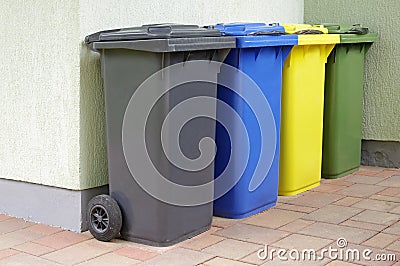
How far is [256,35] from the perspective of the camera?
172 inches

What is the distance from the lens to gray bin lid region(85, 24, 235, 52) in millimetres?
3627

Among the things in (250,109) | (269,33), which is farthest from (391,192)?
(269,33)

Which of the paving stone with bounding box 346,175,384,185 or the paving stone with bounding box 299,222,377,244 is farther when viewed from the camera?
the paving stone with bounding box 346,175,384,185

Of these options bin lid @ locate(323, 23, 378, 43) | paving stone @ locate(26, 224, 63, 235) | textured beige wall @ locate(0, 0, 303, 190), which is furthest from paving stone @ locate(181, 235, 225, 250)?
bin lid @ locate(323, 23, 378, 43)

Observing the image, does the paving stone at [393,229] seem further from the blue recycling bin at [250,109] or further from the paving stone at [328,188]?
the paving stone at [328,188]

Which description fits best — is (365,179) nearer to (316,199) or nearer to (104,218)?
(316,199)

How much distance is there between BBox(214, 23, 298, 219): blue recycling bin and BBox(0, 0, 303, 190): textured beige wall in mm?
690

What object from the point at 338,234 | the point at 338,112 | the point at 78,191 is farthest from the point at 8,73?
the point at 338,112

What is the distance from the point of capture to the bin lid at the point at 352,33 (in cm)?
551

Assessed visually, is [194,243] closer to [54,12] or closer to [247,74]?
[247,74]

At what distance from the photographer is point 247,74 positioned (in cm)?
436

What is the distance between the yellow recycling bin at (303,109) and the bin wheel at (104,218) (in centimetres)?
153

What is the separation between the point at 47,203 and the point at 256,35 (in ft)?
5.53

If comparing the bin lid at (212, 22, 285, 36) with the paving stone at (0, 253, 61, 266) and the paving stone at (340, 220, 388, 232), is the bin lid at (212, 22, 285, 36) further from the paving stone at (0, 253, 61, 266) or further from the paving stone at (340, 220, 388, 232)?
the paving stone at (0, 253, 61, 266)
